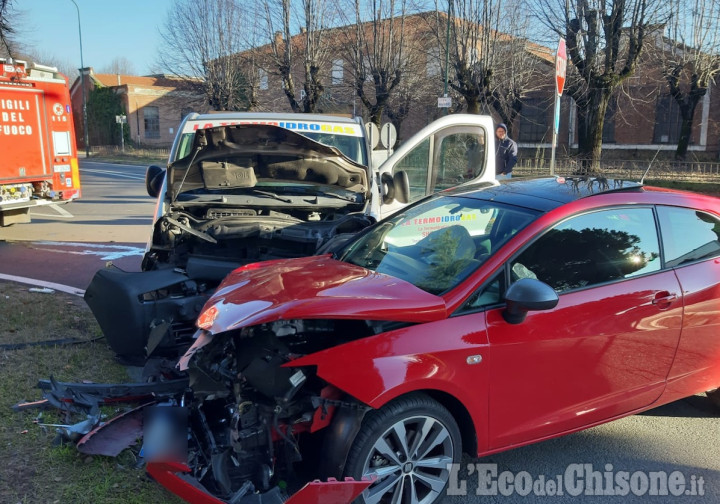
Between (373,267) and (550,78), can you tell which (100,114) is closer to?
(550,78)

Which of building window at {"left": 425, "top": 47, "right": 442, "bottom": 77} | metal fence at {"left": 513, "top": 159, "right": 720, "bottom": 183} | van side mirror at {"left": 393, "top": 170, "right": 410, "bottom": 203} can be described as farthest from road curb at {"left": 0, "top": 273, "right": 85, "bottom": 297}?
building window at {"left": 425, "top": 47, "right": 442, "bottom": 77}

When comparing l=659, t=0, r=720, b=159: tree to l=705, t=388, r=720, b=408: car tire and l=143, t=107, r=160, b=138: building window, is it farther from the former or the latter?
l=143, t=107, r=160, b=138: building window

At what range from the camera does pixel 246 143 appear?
5.61 metres

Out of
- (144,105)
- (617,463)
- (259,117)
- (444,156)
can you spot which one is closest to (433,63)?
(444,156)

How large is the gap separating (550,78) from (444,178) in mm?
25885

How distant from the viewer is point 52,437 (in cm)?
340

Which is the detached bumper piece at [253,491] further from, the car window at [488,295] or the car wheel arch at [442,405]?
the car window at [488,295]

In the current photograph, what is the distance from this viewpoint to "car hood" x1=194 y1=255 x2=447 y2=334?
9.22 feet

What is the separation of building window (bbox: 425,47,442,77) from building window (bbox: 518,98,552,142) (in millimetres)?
9006

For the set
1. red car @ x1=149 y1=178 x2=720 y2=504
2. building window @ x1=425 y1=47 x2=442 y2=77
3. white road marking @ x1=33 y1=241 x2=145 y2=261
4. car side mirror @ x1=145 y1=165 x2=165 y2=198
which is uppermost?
building window @ x1=425 y1=47 x2=442 y2=77

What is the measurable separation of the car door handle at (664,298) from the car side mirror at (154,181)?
4744mm

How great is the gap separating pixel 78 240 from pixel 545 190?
29.0ft

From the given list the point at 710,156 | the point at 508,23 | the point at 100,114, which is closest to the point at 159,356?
the point at 508,23

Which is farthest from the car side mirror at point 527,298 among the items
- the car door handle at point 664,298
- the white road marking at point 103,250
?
the white road marking at point 103,250
